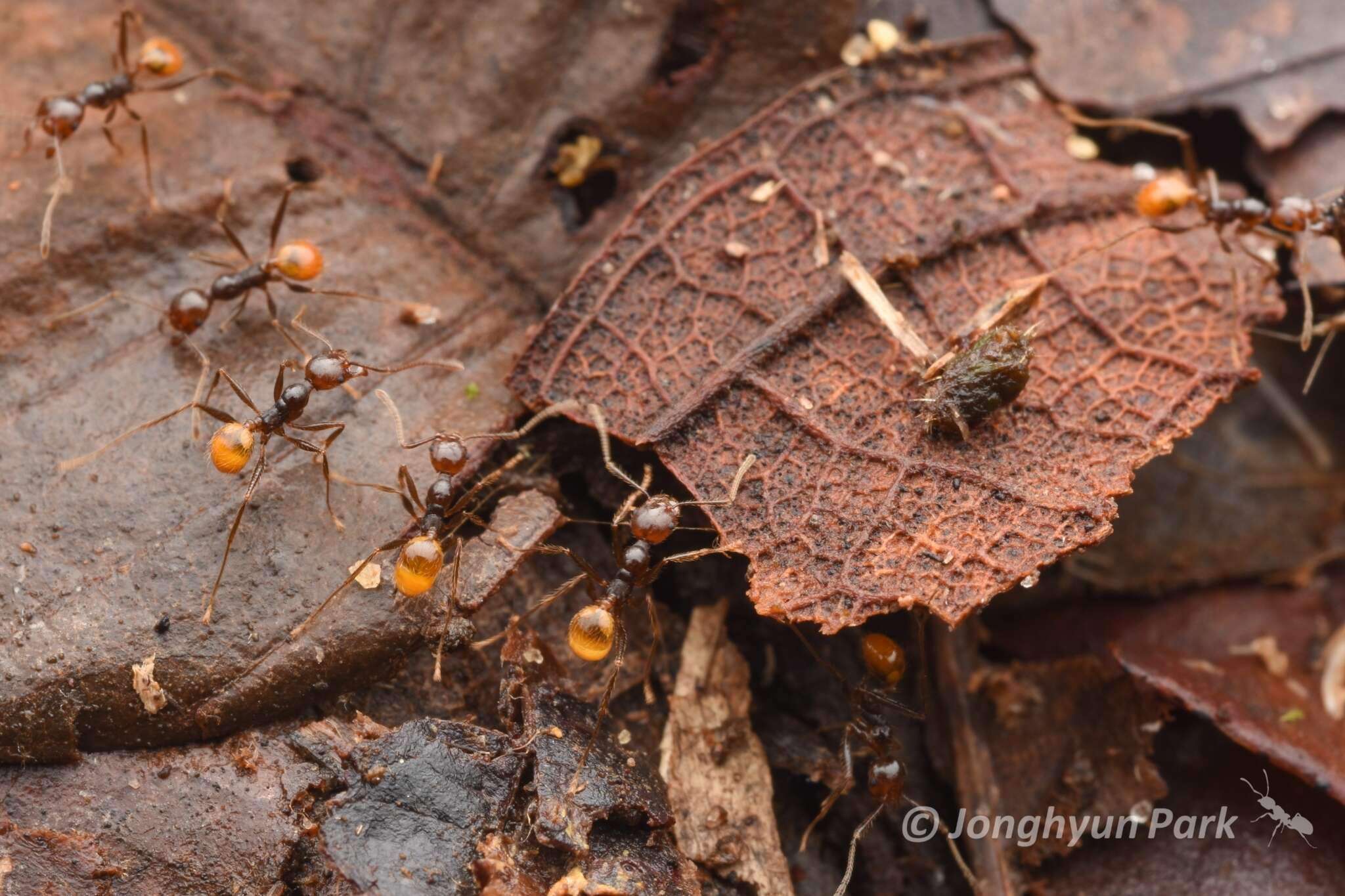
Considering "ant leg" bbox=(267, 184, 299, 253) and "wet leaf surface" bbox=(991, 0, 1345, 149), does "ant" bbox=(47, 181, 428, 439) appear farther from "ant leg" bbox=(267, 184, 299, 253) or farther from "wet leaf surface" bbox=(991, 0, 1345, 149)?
"wet leaf surface" bbox=(991, 0, 1345, 149)

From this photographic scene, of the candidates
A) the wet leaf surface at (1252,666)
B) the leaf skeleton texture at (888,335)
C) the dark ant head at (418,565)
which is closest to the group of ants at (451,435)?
the dark ant head at (418,565)

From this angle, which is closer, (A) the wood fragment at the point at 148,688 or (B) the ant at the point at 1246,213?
(A) the wood fragment at the point at 148,688

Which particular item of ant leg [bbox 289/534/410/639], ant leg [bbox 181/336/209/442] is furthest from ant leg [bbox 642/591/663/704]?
ant leg [bbox 181/336/209/442]

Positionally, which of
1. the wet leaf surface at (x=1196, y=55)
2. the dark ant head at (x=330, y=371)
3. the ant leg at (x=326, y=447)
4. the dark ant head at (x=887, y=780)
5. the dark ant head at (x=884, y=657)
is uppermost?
the wet leaf surface at (x=1196, y=55)

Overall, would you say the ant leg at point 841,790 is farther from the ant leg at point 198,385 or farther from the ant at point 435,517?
the ant leg at point 198,385

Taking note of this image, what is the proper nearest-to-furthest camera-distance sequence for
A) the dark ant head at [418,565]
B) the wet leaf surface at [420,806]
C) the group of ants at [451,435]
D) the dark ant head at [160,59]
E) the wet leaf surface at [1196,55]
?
the wet leaf surface at [420,806], the dark ant head at [418,565], the group of ants at [451,435], the dark ant head at [160,59], the wet leaf surface at [1196,55]

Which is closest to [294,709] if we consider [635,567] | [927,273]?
[635,567]
